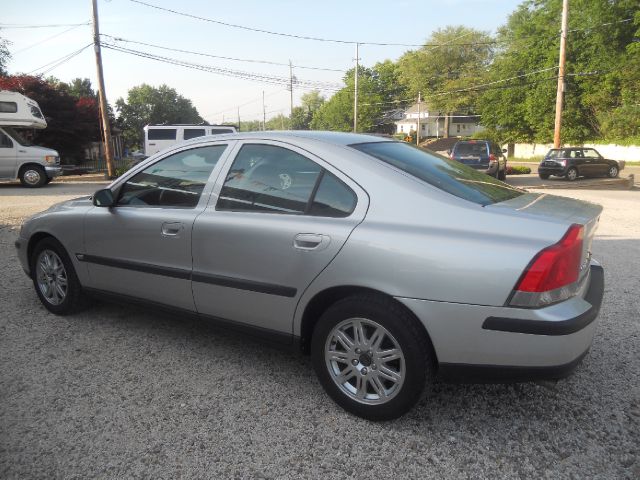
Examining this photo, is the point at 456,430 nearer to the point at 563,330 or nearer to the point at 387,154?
the point at 563,330

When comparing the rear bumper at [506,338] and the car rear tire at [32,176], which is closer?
the rear bumper at [506,338]

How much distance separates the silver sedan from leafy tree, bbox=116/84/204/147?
268 ft

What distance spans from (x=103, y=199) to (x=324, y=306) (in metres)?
1.94

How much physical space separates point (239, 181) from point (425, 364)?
5.16ft

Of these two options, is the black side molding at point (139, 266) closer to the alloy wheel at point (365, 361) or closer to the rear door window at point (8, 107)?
the alloy wheel at point (365, 361)

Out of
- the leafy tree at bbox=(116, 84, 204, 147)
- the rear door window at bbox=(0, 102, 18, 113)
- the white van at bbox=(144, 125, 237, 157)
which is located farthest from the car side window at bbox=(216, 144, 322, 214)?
the leafy tree at bbox=(116, 84, 204, 147)

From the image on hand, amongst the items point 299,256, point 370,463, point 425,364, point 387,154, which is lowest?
point 370,463

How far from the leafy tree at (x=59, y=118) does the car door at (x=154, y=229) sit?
27.3m

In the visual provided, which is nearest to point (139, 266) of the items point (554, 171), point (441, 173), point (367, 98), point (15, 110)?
point (441, 173)

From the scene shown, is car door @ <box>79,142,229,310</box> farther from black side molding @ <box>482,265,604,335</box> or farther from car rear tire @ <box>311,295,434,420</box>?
black side molding @ <box>482,265,604,335</box>

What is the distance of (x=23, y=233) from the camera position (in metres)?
4.31

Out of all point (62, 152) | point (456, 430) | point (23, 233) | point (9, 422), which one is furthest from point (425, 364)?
point (62, 152)

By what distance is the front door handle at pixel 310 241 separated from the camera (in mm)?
2604

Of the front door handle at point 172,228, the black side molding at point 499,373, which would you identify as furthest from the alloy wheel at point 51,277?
the black side molding at point 499,373
